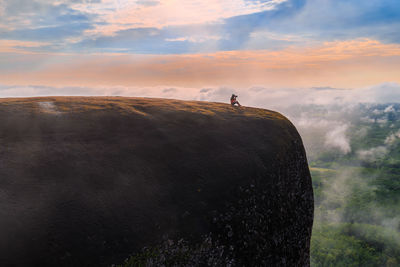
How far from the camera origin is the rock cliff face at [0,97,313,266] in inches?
678

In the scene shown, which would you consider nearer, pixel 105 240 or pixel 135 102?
pixel 105 240

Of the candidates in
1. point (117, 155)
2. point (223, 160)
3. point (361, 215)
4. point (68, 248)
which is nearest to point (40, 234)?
point (68, 248)

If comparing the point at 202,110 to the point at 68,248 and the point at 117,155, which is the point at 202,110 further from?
the point at 68,248

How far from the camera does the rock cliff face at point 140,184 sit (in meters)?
17.2

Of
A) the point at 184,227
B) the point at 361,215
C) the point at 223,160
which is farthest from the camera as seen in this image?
the point at 361,215

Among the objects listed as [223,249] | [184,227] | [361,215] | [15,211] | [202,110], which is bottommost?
[361,215]

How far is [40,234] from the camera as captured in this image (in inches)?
648

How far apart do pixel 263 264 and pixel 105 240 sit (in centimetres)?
1438

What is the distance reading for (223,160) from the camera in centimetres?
2620

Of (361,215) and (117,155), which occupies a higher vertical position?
(117,155)

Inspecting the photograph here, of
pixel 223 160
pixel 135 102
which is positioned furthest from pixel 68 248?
pixel 135 102

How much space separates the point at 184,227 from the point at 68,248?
777 centimetres

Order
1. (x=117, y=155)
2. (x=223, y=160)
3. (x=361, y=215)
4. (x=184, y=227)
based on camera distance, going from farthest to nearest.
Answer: (x=361, y=215), (x=223, y=160), (x=117, y=155), (x=184, y=227)

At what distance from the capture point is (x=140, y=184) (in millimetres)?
21219
